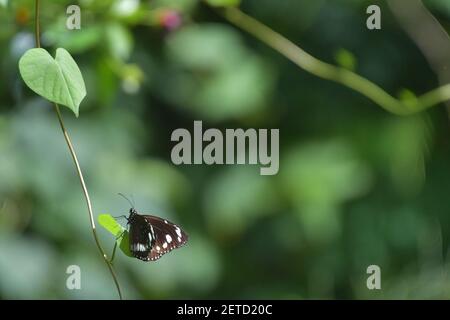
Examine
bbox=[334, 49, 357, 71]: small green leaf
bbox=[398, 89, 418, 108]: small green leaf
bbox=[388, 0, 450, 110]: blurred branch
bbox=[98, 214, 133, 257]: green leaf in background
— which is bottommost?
bbox=[98, 214, 133, 257]: green leaf in background

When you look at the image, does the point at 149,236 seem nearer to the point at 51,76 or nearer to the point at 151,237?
the point at 151,237

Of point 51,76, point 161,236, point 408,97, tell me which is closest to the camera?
point 51,76

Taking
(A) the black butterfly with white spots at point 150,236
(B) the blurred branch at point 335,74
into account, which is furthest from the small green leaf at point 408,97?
(A) the black butterfly with white spots at point 150,236

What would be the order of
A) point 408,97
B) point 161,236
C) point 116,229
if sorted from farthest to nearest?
point 408,97, point 161,236, point 116,229

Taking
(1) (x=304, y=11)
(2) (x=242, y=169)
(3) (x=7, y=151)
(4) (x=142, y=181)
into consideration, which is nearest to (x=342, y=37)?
(1) (x=304, y=11)

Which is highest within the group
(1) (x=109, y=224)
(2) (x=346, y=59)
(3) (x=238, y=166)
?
(2) (x=346, y=59)

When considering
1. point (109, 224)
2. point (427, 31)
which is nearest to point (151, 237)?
point (109, 224)

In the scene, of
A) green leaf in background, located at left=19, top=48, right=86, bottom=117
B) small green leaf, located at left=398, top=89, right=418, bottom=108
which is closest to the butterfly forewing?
green leaf in background, located at left=19, top=48, right=86, bottom=117

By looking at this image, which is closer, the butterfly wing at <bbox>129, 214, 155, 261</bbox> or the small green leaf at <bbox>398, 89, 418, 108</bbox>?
Result: the butterfly wing at <bbox>129, 214, 155, 261</bbox>

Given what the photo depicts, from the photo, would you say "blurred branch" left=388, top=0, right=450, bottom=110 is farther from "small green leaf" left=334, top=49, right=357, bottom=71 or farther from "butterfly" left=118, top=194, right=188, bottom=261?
"butterfly" left=118, top=194, right=188, bottom=261
